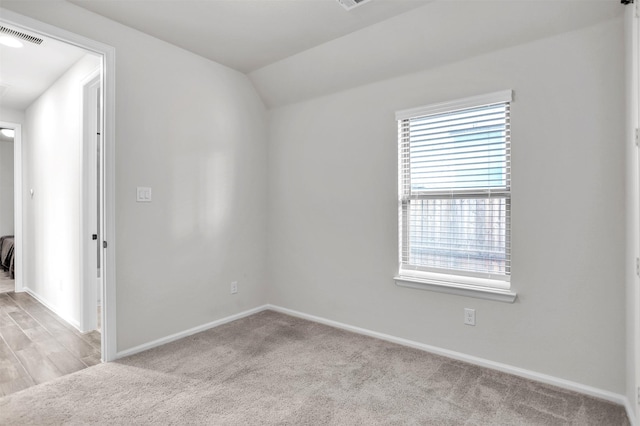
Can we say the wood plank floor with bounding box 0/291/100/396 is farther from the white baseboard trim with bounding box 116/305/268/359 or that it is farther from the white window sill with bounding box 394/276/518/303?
the white window sill with bounding box 394/276/518/303

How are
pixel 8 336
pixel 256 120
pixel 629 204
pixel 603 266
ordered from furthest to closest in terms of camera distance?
pixel 256 120, pixel 8 336, pixel 603 266, pixel 629 204

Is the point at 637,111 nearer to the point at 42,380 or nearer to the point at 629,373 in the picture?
the point at 629,373

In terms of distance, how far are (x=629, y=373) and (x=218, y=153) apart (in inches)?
139

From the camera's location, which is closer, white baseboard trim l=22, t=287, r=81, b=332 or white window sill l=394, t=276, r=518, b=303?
white window sill l=394, t=276, r=518, b=303

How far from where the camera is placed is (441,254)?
286cm

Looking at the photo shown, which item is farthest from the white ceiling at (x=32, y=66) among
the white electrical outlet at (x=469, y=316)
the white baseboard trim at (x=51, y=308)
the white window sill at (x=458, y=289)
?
the white electrical outlet at (x=469, y=316)

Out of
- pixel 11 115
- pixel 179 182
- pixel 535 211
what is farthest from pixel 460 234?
pixel 11 115

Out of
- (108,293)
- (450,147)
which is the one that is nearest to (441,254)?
(450,147)

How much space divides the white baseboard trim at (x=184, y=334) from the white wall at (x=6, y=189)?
20.2ft

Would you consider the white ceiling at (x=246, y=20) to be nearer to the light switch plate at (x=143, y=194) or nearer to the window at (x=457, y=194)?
the window at (x=457, y=194)

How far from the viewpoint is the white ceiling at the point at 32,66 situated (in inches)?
125

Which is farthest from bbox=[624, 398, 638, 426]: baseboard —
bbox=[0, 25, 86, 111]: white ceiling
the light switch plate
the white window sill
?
bbox=[0, 25, 86, 111]: white ceiling

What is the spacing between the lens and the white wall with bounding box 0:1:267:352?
277cm

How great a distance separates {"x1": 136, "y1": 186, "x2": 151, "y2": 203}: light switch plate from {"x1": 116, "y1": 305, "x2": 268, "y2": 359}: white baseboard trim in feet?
3.91
